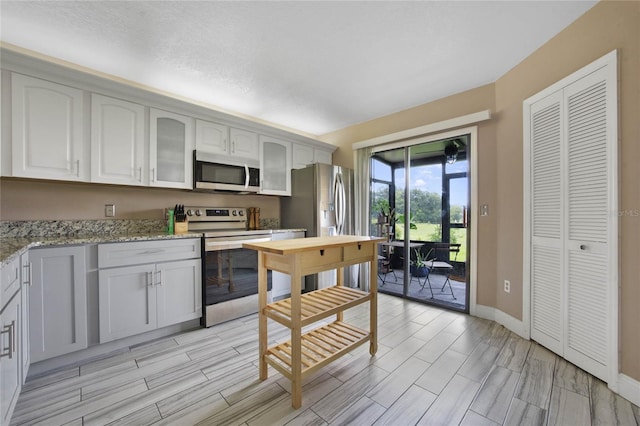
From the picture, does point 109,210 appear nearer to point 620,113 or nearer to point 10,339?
point 10,339

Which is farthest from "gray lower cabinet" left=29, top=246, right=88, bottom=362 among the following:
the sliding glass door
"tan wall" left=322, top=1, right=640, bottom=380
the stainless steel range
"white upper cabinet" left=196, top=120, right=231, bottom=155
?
"tan wall" left=322, top=1, right=640, bottom=380

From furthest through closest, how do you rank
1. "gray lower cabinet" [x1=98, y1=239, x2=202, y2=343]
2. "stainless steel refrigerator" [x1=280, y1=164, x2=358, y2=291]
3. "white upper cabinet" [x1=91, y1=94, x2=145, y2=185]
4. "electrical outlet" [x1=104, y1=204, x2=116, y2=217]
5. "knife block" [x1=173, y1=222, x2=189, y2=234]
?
"stainless steel refrigerator" [x1=280, y1=164, x2=358, y2=291] → "knife block" [x1=173, y1=222, x2=189, y2=234] → "electrical outlet" [x1=104, y1=204, x2=116, y2=217] → "white upper cabinet" [x1=91, y1=94, x2=145, y2=185] → "gray lower cabinet" [x1=98, y1=239, x2=202, y2=343]

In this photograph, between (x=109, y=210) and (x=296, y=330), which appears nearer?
(x=296, y=330)

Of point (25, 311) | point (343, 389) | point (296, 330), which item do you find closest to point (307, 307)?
point (296, 330)

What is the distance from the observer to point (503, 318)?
256 centimetres

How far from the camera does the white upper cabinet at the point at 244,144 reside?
3054mm

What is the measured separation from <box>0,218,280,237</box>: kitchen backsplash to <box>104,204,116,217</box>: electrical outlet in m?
0.06

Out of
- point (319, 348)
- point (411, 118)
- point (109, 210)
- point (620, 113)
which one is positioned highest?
point (411, 118)

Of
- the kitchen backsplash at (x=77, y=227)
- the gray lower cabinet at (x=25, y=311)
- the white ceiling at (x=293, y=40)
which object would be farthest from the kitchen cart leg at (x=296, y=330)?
the kitchen backsplash at (x=77, y=227)

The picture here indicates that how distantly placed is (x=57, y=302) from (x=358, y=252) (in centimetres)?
224

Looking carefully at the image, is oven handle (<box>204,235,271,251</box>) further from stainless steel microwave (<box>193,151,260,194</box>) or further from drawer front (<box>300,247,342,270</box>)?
drawer front (<box>300,247,342,270</box>)

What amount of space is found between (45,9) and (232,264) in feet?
7.75

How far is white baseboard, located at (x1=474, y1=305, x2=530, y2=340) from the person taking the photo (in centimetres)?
233

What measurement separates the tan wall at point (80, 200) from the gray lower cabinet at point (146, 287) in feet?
2.24
